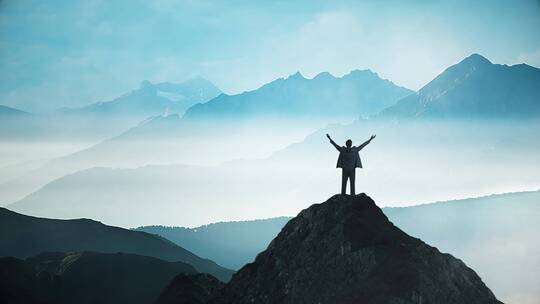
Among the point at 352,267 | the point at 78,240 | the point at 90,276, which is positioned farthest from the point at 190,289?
the point at 78,240

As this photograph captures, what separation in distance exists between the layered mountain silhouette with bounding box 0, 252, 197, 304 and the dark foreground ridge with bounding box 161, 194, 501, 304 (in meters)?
38.1

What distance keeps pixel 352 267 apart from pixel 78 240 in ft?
395

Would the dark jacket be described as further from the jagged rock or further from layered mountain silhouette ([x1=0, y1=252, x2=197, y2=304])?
layered mountain silhouette ([x1=0, y1=252, x2=197, y2=304])

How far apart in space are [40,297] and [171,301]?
22828 millimetres

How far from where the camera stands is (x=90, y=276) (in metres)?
81.0

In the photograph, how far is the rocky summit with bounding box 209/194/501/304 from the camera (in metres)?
23.8

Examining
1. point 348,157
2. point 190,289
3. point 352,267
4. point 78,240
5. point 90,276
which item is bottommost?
point 90,276

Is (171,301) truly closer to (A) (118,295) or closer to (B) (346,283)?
(B) (346,283)

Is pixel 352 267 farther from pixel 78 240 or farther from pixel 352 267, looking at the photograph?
pixel 78 240

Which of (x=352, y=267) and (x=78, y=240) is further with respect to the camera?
(x=78, y=240)

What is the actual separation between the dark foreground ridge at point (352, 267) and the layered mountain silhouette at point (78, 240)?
94.8 metres

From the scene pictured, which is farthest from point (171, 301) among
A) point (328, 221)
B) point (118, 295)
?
point (118, 295)

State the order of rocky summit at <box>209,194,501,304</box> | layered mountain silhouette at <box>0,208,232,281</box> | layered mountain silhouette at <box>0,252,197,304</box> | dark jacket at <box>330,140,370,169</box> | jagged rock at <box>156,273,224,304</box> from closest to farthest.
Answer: rocky summit at <box>209,194,501,304</box>
dark jacket at <box>330,140,370,169</box>
jagged rock at <box>156,273,224,304</box>
layered mountain silhouette at <box>0,252,197,304</box>
layered mountain silhouette at <box>0,208,232,281</box>

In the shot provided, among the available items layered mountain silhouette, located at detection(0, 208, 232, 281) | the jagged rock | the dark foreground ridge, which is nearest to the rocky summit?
the dark foreground ridge
